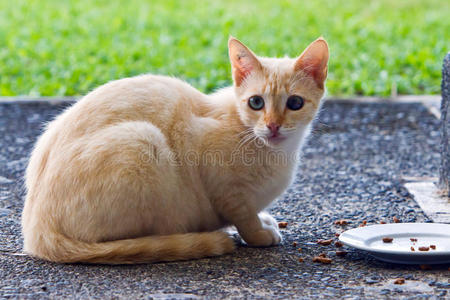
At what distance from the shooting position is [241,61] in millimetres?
3551

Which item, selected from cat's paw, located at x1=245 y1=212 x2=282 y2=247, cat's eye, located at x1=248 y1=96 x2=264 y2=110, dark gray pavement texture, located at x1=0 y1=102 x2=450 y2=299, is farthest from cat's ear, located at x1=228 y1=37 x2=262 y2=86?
dark gray pavement texture, located at x1=0 y1=102 x2=450 y2=299

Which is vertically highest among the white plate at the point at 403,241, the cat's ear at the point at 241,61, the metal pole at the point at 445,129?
the cat's ear at the point at 241,61

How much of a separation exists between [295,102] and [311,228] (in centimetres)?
93

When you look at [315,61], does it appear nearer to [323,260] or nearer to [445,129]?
[323,260]

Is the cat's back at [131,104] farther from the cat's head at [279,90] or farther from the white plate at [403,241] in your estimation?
the white plate at [403,241]

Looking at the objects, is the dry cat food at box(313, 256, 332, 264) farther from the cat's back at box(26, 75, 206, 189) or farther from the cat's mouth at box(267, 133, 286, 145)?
the cat's back at box(26, 75, 206, 189)

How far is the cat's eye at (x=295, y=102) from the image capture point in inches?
134

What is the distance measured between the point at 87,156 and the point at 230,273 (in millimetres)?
912

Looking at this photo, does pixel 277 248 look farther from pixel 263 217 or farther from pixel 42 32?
pixel 42 32

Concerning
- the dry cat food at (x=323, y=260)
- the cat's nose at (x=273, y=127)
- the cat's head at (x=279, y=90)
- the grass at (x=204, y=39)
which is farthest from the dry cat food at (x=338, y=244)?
the grass at (x=204, y=39)

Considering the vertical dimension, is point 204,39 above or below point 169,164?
above

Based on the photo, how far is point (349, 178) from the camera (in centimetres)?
507

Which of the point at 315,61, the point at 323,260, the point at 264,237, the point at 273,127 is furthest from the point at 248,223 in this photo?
the point at 315,61

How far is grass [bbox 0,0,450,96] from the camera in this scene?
7.79m
